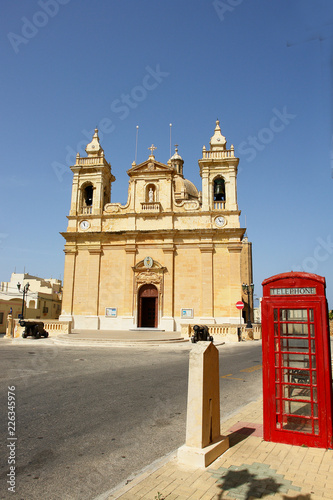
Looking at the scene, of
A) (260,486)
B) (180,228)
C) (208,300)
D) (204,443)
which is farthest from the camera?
(180,228)

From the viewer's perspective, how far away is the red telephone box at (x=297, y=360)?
4543 mm

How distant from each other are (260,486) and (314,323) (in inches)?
80.9

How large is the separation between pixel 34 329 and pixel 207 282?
13.1 metres

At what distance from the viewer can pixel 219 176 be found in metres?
29.8

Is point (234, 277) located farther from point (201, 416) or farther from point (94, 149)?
point (201, 416)

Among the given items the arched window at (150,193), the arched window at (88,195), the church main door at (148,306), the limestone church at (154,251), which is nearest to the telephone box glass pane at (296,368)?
the limestone church at (154,251)

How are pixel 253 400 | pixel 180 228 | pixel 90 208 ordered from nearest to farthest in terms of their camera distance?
pixel 253 400 → pixel 180 228 → pixel 90 208

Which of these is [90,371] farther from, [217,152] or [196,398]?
[217,152]

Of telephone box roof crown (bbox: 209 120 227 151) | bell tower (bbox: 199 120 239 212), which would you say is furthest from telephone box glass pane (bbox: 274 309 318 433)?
telephone box roof crown (bbox: 209 120 227 151)

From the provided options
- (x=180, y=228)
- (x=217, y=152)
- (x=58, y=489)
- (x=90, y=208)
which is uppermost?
(x=217, y=152)

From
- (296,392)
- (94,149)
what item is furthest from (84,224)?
(296,392)

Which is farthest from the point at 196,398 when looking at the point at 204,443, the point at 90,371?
the point at 90,371

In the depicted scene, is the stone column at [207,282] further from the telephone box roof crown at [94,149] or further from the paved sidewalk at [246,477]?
the paved sidewalk at [246,477]

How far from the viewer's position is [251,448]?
4.62m
